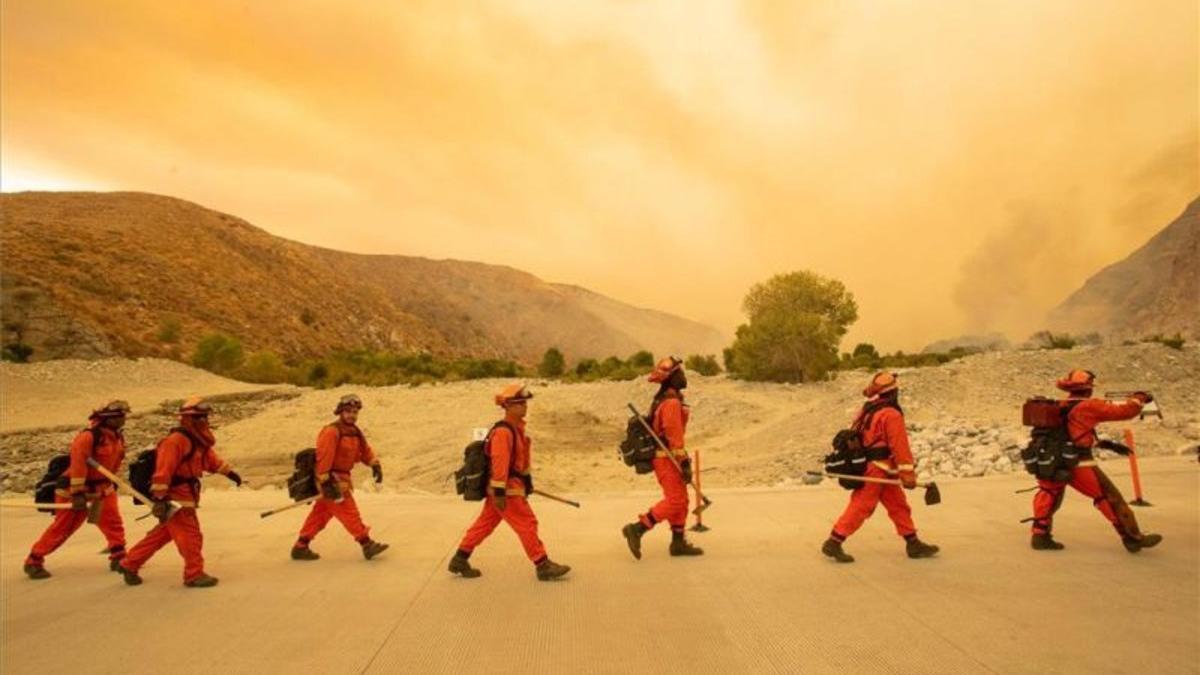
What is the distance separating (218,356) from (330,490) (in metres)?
55.8

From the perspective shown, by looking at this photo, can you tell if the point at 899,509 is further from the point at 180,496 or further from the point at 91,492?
the point at 91,492

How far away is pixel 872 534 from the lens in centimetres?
952

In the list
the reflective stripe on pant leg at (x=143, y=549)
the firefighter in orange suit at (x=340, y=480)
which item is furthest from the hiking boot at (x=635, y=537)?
the reflective stripe on pant leg at (x=143, y=549)

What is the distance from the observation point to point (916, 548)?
8.25 meters

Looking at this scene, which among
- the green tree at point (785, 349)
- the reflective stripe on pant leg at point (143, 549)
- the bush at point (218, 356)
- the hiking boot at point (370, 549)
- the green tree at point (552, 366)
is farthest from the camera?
the green tree at point (552, 366)

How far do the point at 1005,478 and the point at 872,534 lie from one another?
5883 millimetres

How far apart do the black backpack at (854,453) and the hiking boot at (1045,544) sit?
6.79 feet

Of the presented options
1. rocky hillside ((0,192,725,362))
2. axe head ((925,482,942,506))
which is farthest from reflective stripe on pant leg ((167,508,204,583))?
rocky hillside ((0,192,725,362))

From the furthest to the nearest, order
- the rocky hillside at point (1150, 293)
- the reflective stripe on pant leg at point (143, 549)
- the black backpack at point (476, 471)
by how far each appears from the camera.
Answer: the rocky hillside at point (1150, 293) < the reflective stripe on pant leg at point (143, 549) < the black backpack at point (476, 471)

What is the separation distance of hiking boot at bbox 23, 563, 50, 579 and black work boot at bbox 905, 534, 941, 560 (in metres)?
8.94

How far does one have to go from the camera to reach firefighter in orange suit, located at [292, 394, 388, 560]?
8.71m

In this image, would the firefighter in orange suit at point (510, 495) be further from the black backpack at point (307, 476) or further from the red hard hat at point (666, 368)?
the black backpack at point (307, 476)

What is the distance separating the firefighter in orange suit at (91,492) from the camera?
8258 millimetres

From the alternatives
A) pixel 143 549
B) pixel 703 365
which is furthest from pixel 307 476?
pixel 703 365
